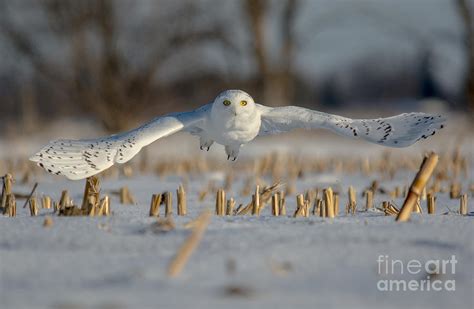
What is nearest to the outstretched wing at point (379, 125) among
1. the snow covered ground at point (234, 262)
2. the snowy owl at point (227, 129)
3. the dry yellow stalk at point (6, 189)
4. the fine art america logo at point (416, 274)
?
the snowy owl at point (227, 129)

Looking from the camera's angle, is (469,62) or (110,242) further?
(469,62)

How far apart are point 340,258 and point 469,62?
11093 mm

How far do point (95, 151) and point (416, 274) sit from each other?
77.8 inches

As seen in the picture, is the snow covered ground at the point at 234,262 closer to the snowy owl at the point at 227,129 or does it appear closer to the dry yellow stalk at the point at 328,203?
the dry yellow stalk at the point at 328,203

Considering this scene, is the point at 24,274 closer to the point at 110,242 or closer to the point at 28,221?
the point at 110,242

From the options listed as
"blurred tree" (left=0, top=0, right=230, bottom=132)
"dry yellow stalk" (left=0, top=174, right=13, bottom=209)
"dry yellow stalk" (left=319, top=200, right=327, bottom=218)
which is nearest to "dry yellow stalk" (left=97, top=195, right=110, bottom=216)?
"dry yellow stalk" (left=0, top=174, right=13, bottom=209)

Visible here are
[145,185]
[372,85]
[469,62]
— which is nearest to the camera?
[145,185]

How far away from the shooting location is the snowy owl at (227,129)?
11.4 feet

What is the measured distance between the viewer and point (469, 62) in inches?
489

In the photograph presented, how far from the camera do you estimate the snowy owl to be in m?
3.47

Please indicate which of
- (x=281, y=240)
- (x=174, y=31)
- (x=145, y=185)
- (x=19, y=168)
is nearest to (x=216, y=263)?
(x=281, y=240)

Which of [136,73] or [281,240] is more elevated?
[136,73]

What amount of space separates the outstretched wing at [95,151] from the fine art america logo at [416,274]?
5.51 ft

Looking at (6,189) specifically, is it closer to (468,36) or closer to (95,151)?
(95,151)
